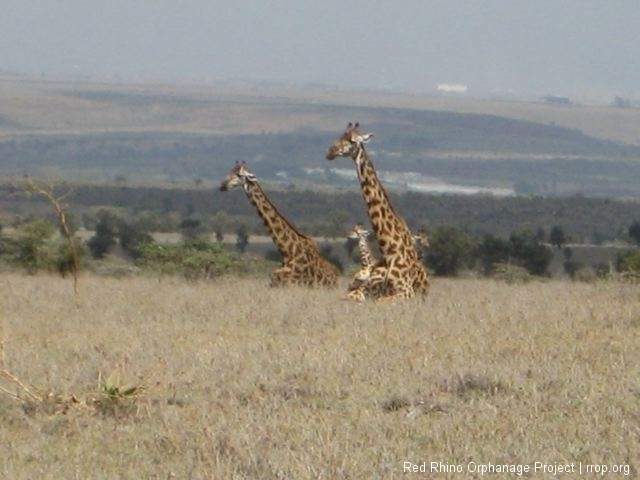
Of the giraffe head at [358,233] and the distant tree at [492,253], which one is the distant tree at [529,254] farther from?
the giraffe head at [358,233]

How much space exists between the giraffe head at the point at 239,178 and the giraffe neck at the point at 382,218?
6.18 ft

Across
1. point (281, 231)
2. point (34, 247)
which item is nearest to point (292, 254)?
point (281, 231)

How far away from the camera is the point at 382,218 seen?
39.9 ft

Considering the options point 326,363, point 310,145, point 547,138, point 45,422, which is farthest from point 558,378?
point 547,138

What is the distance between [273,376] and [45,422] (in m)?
1.16

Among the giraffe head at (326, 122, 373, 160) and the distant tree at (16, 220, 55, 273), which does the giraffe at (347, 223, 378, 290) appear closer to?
the giraffe head at (326, 122, 373, 160)

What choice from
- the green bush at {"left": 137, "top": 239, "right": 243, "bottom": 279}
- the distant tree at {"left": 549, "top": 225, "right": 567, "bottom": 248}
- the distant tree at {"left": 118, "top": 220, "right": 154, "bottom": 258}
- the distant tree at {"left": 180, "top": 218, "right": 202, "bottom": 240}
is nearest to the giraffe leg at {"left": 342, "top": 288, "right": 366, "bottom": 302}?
the green bush at {"left": 137, "top": 239, "right": 243, "bottom": 279}

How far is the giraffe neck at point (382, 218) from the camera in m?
12.0

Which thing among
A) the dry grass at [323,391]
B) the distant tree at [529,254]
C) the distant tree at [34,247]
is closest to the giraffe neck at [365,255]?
the dry grass at [323,391]

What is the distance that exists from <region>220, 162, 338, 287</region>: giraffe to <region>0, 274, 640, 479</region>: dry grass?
10.2ft

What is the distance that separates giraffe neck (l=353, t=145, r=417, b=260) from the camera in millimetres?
12008

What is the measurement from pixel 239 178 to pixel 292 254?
1.11 metres

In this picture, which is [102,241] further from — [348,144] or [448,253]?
[348,144]

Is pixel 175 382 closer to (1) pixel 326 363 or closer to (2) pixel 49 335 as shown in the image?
(1) pixel 326 363
